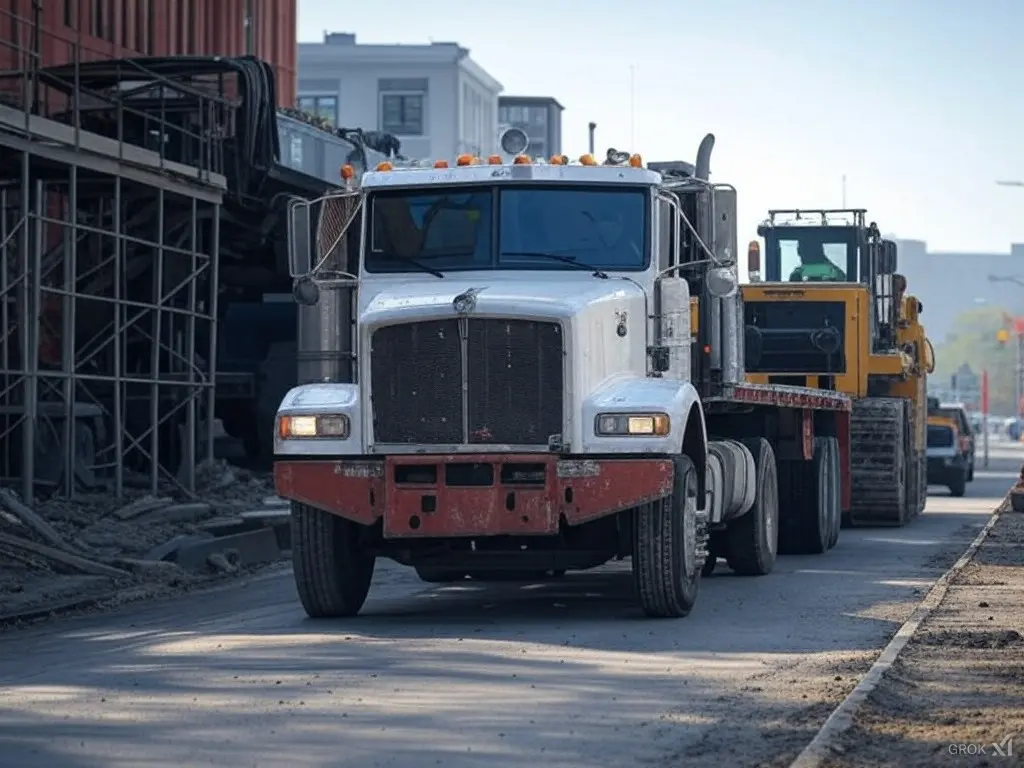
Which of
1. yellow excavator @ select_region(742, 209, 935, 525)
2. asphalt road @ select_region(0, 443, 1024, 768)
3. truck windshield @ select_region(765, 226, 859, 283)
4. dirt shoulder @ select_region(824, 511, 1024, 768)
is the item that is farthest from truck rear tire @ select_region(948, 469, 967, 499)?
dirt shoulder @ select_region(824, 511, 1024, 768)

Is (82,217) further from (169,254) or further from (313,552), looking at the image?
(313,552)

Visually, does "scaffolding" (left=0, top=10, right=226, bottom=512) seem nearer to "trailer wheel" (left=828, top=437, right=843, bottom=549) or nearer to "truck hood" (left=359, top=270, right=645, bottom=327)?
"truck hood" (left=359, top=270, right=645, bottom=327)

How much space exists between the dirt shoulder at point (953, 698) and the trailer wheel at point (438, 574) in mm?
3586

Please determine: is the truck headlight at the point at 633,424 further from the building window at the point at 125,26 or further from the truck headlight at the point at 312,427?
the building window at the point at 125,26

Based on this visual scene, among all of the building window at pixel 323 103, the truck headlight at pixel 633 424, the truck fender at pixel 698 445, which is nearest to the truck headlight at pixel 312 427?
the truck headlight at pixel 633 424

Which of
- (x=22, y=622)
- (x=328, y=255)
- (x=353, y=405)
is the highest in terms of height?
(x=328, y=255)

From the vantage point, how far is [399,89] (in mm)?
93438

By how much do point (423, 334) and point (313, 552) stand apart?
5.85ft

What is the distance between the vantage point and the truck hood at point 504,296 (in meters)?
13.7

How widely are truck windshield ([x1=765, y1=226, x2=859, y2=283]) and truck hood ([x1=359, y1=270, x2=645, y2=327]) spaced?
1532 centimetres

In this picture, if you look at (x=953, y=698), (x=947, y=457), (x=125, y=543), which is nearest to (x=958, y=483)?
(x=947, y=457)

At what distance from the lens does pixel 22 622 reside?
51.8ft

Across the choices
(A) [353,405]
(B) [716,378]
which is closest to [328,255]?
(A) [353,405]

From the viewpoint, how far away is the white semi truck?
13695 millimetres
